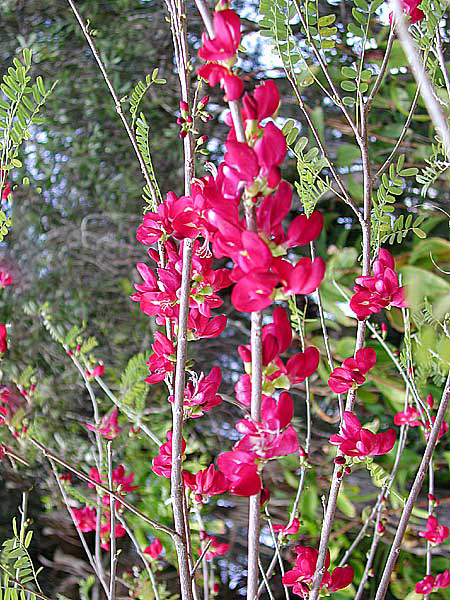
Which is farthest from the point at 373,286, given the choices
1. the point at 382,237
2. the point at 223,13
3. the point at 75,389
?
the point at 75,389

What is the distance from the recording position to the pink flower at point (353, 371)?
0.40 metres

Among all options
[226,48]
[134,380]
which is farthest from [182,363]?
[134,380]

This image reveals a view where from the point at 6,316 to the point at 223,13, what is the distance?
117 centimetres

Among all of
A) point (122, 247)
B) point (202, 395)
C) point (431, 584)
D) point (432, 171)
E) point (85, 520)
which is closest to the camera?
point (202, 395)

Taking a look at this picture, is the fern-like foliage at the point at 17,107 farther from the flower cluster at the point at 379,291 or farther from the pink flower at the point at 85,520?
the pink flower at the point at 85,520

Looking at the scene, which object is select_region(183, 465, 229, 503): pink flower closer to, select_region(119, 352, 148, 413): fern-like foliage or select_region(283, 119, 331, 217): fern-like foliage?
select_region(283, 119, 331, 217): fern-like foliage

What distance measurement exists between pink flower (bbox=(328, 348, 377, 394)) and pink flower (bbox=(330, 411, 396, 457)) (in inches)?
0.8

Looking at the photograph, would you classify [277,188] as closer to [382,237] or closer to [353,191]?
[382,237]

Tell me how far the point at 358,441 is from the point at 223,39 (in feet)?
0.82

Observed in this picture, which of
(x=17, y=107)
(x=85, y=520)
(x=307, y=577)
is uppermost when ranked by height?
(x=17, y=107)

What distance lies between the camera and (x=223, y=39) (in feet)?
0.85

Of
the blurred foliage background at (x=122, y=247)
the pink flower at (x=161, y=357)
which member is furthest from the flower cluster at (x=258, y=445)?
the blurred foliage background at (x=122, y=247)

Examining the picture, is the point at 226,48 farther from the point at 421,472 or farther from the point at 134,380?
the point at 134,380

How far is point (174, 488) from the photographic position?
1.22 ft
